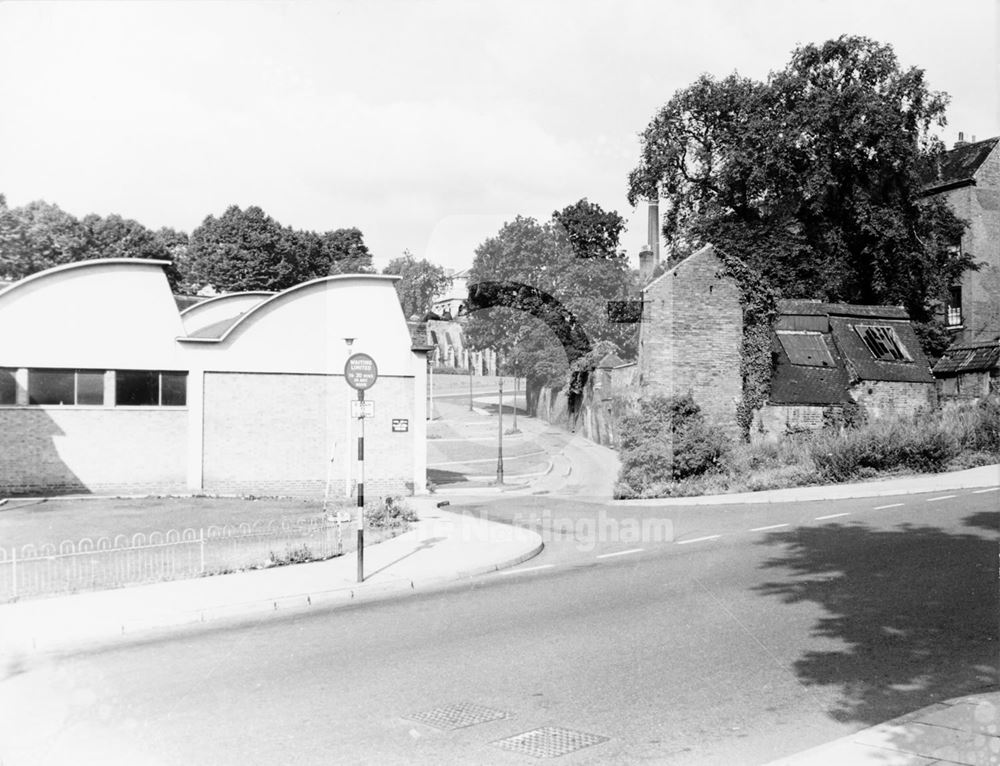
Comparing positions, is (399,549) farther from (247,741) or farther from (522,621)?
(247,741)

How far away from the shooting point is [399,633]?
11.1m

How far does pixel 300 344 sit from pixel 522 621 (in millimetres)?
20510

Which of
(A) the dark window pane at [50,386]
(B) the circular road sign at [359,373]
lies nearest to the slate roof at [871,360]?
(B) the circular road sign at [359,373]

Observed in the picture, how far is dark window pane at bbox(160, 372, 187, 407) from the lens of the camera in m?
29.4

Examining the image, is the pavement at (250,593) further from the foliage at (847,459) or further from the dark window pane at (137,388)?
the dark window pane at (137,388)

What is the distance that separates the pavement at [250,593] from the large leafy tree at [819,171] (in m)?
32.8

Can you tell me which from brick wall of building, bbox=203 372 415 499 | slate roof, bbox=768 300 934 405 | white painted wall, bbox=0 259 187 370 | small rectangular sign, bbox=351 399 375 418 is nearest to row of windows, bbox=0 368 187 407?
white painted wall, bbox=0 259 187 370

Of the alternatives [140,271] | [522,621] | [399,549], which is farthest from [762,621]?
[140,271]

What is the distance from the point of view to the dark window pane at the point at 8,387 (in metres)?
28.0

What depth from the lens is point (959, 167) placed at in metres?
58.4

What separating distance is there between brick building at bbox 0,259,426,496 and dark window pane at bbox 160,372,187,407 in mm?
37

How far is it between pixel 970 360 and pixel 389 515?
33642mm

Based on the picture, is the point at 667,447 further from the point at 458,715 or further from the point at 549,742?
the point at 549,742

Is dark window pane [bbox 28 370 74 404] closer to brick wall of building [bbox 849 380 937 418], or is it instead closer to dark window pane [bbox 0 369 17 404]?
dark window pane [bbox 0 369 17 404]
